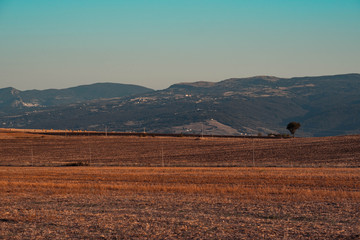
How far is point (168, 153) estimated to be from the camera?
6869 cm

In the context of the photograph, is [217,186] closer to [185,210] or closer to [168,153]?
[185,210]

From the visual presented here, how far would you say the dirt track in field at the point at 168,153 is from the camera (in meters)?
55.0

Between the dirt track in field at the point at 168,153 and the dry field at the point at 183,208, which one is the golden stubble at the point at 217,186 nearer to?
the dry field at the point at 183,208

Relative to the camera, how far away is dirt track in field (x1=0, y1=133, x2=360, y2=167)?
5503 cm

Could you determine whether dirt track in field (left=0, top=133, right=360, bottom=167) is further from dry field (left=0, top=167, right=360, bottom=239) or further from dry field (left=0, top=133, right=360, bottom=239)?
dry field (left=0, top=167, right=360, bottom=239)

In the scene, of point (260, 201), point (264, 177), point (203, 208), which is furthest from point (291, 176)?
point (203, 208)

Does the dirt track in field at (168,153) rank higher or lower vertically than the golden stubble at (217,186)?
lower

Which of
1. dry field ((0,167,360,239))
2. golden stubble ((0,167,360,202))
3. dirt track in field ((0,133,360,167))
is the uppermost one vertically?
dry field ((0,167,360,239))

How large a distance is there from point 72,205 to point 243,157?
43971 millimetres

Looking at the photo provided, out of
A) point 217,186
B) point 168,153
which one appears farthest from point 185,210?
point 168,153

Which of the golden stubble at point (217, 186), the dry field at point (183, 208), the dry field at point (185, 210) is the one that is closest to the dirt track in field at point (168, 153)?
the golden stubble at point (217, 186)

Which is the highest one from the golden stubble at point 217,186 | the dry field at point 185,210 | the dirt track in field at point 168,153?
the dry field at point 185,210

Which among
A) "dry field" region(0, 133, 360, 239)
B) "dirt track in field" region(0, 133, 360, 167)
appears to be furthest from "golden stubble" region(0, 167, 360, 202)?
"dirt track in field" region(0, 133, 360, 167)

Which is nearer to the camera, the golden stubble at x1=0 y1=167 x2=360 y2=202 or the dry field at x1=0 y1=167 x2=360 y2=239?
the dry field at x1=0 y1=167 x2=360 y2=239
